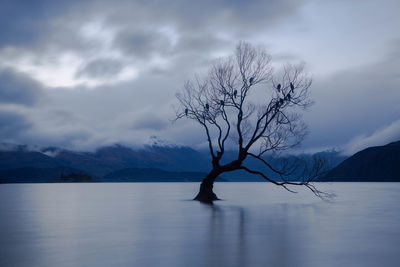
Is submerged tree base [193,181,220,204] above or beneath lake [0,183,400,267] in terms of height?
above

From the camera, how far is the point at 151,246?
50.3ft

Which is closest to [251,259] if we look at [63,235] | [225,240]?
[225,240]

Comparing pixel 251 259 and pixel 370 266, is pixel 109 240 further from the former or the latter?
pixel 370 266

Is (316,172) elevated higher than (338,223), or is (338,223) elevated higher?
(316,172)

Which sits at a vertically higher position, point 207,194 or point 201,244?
point 207,194

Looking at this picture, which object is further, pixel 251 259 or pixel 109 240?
pixel 109 240

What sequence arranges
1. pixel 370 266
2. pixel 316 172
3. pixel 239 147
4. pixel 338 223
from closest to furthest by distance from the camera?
pixel 370 266
pixel 338 223
pixel 316 172
pixel 239 147

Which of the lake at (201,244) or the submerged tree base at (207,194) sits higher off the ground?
the submerged tree base at (207,194)

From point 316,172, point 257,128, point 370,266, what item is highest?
point 257,128

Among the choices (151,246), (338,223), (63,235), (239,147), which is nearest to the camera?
(151,246)

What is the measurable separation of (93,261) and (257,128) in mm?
29456

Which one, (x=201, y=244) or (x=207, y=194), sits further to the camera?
(x=207, y=194)

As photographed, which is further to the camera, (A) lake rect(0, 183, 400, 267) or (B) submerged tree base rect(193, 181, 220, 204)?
(B) submerged tree base rect(193, 181, 220, 204)

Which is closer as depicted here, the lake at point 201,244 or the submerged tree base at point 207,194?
the lake at point 201,244
